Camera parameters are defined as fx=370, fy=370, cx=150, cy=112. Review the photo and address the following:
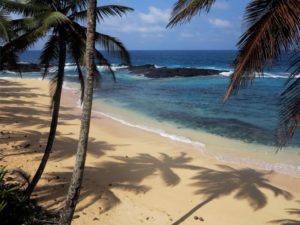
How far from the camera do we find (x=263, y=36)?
5.13 meters

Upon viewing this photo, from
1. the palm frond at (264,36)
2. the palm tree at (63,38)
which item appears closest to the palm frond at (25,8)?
the palm tree at (63,38)

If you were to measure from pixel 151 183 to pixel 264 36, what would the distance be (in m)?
7.85

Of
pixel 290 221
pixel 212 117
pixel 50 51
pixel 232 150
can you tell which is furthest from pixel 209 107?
pixel 50 51

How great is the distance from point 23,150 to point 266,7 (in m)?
11.5

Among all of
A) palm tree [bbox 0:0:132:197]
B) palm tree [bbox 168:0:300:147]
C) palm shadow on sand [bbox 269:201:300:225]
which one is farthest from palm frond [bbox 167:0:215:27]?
palm shadow on sand [bbox 269:201:300:225]

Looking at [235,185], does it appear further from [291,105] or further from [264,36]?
[264,36]

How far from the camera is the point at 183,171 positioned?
13367 mm

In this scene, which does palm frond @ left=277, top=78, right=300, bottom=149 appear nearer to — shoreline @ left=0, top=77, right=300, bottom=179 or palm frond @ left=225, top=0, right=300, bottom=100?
palm frond @ left=225, top=0, right=300, bottom=100

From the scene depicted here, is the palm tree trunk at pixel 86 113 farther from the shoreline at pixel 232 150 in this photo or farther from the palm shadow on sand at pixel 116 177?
the shoreline at pixel 232 150

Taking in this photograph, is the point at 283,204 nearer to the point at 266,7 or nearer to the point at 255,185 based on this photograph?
the point at 255,185

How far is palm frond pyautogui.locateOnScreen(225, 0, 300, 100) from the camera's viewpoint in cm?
501

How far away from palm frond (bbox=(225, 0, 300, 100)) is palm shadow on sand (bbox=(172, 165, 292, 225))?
567 cm

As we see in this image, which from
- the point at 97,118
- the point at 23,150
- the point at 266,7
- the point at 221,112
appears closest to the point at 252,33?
the point at 266,7

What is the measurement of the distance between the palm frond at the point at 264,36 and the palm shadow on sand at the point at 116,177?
5921 millimetres
